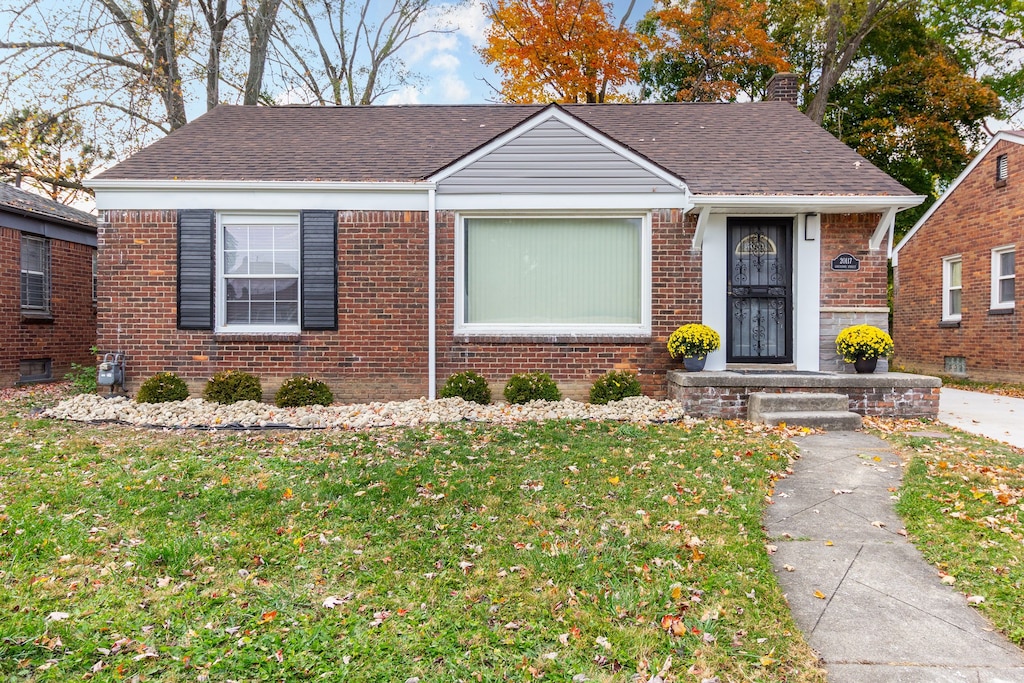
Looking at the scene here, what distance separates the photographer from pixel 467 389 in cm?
787

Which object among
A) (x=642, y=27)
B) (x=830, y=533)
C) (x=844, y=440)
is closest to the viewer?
(x=830, y=533)

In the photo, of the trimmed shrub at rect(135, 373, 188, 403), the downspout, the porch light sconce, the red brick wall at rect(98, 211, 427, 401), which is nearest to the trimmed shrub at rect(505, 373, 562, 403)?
the downspout

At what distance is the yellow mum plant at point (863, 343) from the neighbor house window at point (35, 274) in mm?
14661

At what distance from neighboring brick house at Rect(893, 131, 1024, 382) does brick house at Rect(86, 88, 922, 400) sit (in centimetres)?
620

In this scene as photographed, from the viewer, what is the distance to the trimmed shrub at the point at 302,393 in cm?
779

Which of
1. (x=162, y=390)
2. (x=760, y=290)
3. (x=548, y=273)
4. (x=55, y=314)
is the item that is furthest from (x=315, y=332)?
(x=55, y=314)

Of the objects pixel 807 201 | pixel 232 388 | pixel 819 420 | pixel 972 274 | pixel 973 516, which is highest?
pixel 807 201

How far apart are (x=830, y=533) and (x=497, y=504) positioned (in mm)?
2230

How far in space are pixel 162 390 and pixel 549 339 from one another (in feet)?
17.3

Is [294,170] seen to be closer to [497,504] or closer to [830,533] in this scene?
[497,504]

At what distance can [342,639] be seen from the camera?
262 cm

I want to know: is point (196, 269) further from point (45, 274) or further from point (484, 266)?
point (45, 274)

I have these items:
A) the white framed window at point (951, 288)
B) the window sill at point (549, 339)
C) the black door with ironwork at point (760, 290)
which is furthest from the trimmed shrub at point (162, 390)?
the white framed window at point (951, 288)

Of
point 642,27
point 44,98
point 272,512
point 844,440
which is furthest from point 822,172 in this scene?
point 44,98
